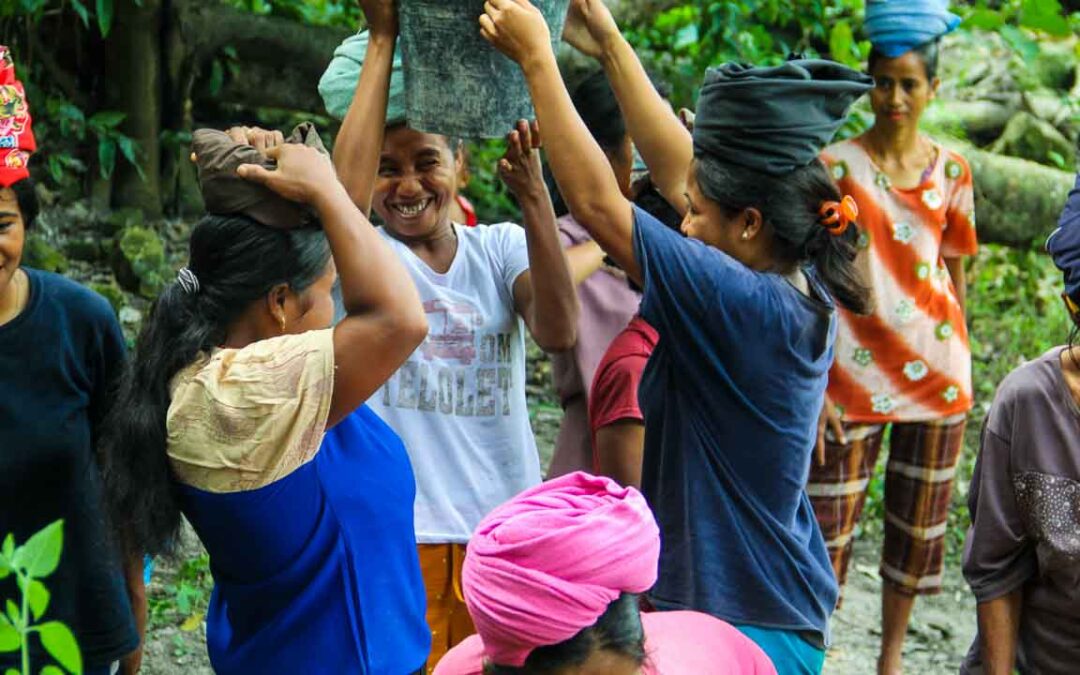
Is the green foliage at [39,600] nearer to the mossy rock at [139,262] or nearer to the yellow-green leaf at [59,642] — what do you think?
the yellow-green leaf at [59,642]

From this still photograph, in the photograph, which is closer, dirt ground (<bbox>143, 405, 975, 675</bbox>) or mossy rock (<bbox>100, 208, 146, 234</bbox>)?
dirt ground (<bbox>143, 405, 975, 675</bbox>)

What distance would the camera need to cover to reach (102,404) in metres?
3.10

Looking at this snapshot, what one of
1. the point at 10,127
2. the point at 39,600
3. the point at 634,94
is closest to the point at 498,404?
the point at 634,94

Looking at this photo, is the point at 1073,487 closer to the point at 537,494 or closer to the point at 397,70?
the point at 537,494

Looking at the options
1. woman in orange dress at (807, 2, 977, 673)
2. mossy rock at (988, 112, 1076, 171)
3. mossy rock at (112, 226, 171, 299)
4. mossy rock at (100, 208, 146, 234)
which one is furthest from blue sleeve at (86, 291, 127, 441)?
mossy rock at (988, 112, 1076, 171)

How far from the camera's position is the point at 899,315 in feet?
14.4

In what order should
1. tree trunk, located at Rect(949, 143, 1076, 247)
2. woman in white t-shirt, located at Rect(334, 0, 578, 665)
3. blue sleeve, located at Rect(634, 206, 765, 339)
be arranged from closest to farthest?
blue sleeve, located at Rect(634, 206, 765, 339) → woman in white t-shirt, located at Rect(334, 0, 578, 665) → tree trunk, located at Rect(949, 143, 1076, 247)

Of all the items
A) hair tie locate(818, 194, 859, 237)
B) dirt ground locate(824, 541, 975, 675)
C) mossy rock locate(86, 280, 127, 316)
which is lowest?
dirt ground locate(824, 541, 975, 675)

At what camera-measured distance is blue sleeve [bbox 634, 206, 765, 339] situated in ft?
8.61

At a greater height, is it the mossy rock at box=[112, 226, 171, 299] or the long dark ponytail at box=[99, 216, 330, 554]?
the long dark ponytail at box=[99, 216, 330, 554]

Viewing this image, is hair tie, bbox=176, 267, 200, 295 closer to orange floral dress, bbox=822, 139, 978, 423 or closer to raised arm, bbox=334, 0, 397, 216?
raised arm, bbox=334, 0, 397, 216

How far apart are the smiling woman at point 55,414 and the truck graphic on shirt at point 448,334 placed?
65 cm

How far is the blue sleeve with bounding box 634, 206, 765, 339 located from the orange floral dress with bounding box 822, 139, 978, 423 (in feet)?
5.90

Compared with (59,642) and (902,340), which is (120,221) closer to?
(902,340)
